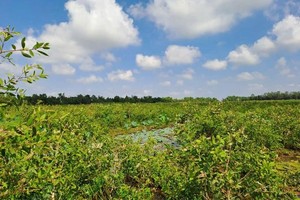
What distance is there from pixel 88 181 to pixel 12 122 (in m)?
3.57

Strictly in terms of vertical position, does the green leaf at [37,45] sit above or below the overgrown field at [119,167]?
above

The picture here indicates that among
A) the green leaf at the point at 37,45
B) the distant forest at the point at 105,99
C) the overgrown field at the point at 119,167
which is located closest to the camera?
the green leaf at the point at 37,45

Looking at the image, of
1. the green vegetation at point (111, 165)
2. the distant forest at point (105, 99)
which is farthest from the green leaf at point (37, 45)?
the distant forest at point (105, 99)

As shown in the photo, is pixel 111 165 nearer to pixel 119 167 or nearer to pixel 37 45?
pixel 119 167

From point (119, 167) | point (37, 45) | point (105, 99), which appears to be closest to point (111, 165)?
point (119, 167)

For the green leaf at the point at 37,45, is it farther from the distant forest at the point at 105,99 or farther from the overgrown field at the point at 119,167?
the distant forest at the point at 105,99

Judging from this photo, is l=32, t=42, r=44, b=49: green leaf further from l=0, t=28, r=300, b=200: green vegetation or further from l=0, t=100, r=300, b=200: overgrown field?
l=0, t=100, r=300, b=200: overgrown field

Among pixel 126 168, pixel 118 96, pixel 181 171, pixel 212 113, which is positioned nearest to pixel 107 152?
pixel 126 168

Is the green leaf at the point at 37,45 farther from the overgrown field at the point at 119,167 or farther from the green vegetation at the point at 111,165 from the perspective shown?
the overgrown field at the point at 119,167

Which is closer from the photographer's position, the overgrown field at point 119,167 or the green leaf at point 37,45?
the green leaf at point 37,45

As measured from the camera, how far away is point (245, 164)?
4.71 meters

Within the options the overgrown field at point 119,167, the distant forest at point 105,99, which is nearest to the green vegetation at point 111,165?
the overgrown field at point 119,167

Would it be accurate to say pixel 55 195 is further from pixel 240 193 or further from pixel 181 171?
pixel 240 193

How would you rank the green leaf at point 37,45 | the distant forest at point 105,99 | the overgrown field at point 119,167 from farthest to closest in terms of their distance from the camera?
the distant forest at point 105,99, the overgrown field at point 119,167, the green leaf at point 37,45
